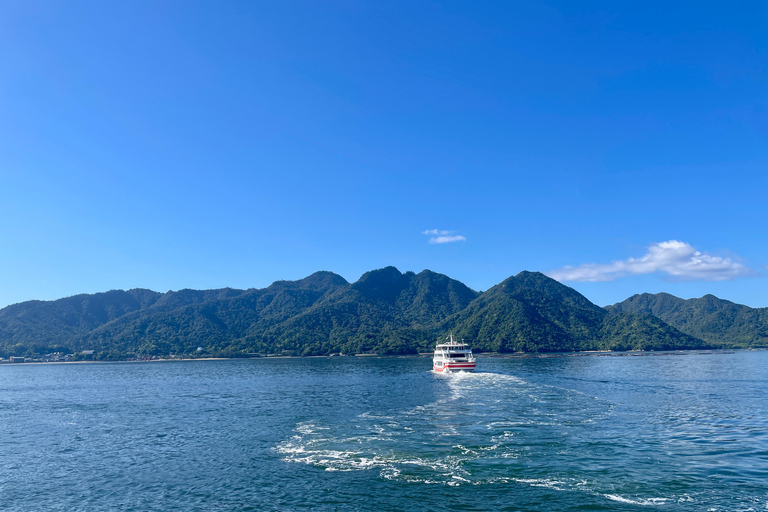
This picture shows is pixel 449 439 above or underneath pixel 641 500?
underneath

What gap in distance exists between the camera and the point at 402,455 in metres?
40.4

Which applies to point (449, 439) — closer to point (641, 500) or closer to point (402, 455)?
point (402, 455)

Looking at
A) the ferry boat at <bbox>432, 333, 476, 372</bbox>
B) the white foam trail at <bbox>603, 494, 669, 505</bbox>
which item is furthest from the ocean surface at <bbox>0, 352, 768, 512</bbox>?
the ferry boat at <bbox>432, 333, 476, 372</bbox>

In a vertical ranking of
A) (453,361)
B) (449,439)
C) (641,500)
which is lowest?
(453,361)

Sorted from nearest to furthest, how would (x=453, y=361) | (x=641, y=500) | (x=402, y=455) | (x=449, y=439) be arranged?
(x=641, y=500), (x=402, y=455), (x=449, y=439), (x=453, y=361)

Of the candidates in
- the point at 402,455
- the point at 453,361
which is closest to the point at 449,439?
the point at 402,455

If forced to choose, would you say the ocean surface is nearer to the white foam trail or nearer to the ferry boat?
the white foam trail

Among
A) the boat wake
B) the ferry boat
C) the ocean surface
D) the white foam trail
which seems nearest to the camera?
the white foam trail

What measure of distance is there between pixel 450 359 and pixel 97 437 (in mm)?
98497

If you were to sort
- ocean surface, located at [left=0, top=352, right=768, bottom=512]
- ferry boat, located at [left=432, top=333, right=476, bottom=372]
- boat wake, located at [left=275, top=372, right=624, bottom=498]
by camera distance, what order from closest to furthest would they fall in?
ocean surface, located at [left=0, top=352, right=768, bottom=512] → boat wake, located at [left=275, top=372, right=624, bottom=498] → ferry boat, located at [left=432, top=333, right=476, bottom=372]

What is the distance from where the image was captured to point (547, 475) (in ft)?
112

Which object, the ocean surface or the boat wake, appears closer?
the ocean surface

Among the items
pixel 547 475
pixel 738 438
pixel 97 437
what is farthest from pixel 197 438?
pixel 738 438

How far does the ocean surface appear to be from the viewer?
3069 centimetres
